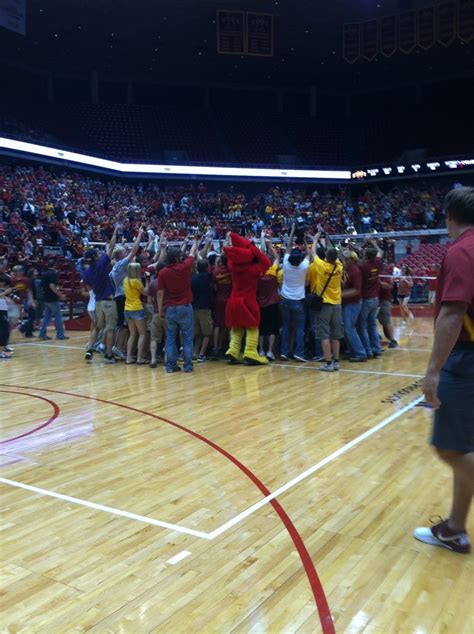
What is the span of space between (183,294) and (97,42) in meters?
26.2

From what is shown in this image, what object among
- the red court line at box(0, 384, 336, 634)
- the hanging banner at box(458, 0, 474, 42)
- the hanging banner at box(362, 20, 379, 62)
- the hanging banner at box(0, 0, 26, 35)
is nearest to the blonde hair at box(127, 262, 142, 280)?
the red court line at box(0, 384, 336, 634)

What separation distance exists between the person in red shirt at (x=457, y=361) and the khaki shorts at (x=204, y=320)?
6.21 m

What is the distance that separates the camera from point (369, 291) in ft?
28.8

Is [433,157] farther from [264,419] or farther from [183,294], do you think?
[264,419]

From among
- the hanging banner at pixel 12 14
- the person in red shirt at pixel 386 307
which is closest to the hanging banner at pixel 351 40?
the hanging banner at pixel 12 14

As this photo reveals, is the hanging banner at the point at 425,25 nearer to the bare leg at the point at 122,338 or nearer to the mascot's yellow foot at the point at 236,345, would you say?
the mascot's yellow foot at the point at 236,345

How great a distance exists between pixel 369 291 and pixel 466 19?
1858 centimetres

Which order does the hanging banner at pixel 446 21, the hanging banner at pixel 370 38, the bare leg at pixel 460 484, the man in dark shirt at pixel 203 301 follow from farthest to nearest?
the hanging banner at pixel 370 38 → the hanging banner at pixel 446 21 → the man in dark shirt at pixel 203 301 → the bare leg at pixel 460 484

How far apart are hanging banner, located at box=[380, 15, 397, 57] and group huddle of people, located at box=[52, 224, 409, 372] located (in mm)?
17817

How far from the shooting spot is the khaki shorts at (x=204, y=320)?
347 inches

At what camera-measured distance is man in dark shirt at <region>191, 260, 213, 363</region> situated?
8.70 meters

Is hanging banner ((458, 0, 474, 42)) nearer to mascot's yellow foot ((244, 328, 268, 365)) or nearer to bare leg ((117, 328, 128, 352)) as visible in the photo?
mascot's yellow foot ((244, 328, 268, 365))

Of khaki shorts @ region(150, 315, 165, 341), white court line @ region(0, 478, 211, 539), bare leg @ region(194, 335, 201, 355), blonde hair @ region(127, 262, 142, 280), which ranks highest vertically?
blonde hair @ region(127, 262, 142, 280)

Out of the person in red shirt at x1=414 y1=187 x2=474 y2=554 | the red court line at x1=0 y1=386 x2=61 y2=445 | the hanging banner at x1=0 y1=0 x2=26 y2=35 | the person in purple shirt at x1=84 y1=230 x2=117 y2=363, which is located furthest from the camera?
the hanging banner at x1=0 y1=0 x2=26 y2=35
